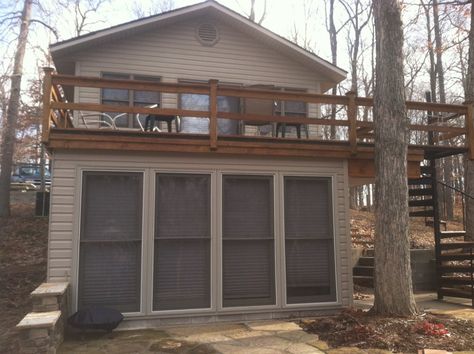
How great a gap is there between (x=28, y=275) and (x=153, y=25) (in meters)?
6.00

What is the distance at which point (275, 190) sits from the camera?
23.1ft

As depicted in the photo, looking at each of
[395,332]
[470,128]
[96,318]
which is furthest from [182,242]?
[470,128]

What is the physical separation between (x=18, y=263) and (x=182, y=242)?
20.4ft

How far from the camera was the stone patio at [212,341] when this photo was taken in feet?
16.8

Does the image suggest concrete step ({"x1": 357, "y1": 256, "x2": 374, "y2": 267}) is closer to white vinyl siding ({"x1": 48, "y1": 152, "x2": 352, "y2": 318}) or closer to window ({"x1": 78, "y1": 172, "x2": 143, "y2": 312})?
white vinyl siding ({"x1": 48, "y1": 152, "x2": 352, "y2": 318})

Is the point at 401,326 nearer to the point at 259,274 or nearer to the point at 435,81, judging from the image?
the point at 259,274

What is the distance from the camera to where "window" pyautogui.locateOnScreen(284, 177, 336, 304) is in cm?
699

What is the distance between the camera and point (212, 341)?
5.52 metres

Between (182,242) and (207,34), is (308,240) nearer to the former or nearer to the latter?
(182,242)

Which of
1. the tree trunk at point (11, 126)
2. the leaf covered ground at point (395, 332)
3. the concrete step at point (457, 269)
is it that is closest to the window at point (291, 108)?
the concrete step at point (457, 269)

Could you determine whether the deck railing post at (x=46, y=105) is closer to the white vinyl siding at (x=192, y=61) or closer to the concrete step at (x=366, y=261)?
the white vinyl siding at (x=192, y=61)

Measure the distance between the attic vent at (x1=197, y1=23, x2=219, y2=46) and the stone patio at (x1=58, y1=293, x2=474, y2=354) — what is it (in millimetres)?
6098

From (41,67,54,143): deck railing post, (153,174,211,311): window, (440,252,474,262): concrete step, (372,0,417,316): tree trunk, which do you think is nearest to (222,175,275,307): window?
(153,174,211,311): window

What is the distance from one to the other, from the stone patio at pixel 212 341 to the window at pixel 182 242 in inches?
17.6
